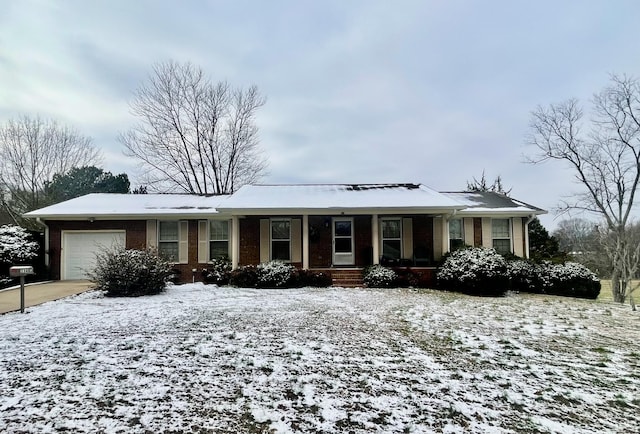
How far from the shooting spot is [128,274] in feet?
32.5

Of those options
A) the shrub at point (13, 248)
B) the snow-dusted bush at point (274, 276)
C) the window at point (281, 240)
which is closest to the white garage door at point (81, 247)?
the shrub at point (13, 248)

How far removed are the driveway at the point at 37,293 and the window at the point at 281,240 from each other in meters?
6.48

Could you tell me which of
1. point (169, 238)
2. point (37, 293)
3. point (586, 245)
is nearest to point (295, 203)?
point (169, 238)

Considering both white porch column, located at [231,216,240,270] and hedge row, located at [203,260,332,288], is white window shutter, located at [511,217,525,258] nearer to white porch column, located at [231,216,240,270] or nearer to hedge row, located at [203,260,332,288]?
hedge row, located at [203,260,332,288]

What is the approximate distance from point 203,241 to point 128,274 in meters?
4.67

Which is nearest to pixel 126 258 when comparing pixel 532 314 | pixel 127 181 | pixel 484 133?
pixel 532 314

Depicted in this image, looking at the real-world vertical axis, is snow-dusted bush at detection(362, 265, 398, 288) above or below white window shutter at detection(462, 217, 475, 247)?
below

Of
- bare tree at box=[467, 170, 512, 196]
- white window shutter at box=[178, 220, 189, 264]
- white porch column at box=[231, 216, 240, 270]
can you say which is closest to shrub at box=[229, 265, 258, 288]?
white porch column at box=[231, 216, 240, 270]

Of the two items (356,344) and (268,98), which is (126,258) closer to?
(356,344)

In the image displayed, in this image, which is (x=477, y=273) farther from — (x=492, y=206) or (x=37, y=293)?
(x=37, y=293)

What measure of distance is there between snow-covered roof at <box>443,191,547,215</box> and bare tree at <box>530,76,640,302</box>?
468 centimetres

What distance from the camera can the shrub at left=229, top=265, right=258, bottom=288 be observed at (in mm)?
12359

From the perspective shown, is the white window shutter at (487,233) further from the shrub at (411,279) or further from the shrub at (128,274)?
the shrub at (128,274)

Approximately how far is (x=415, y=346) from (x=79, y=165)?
2580cm
